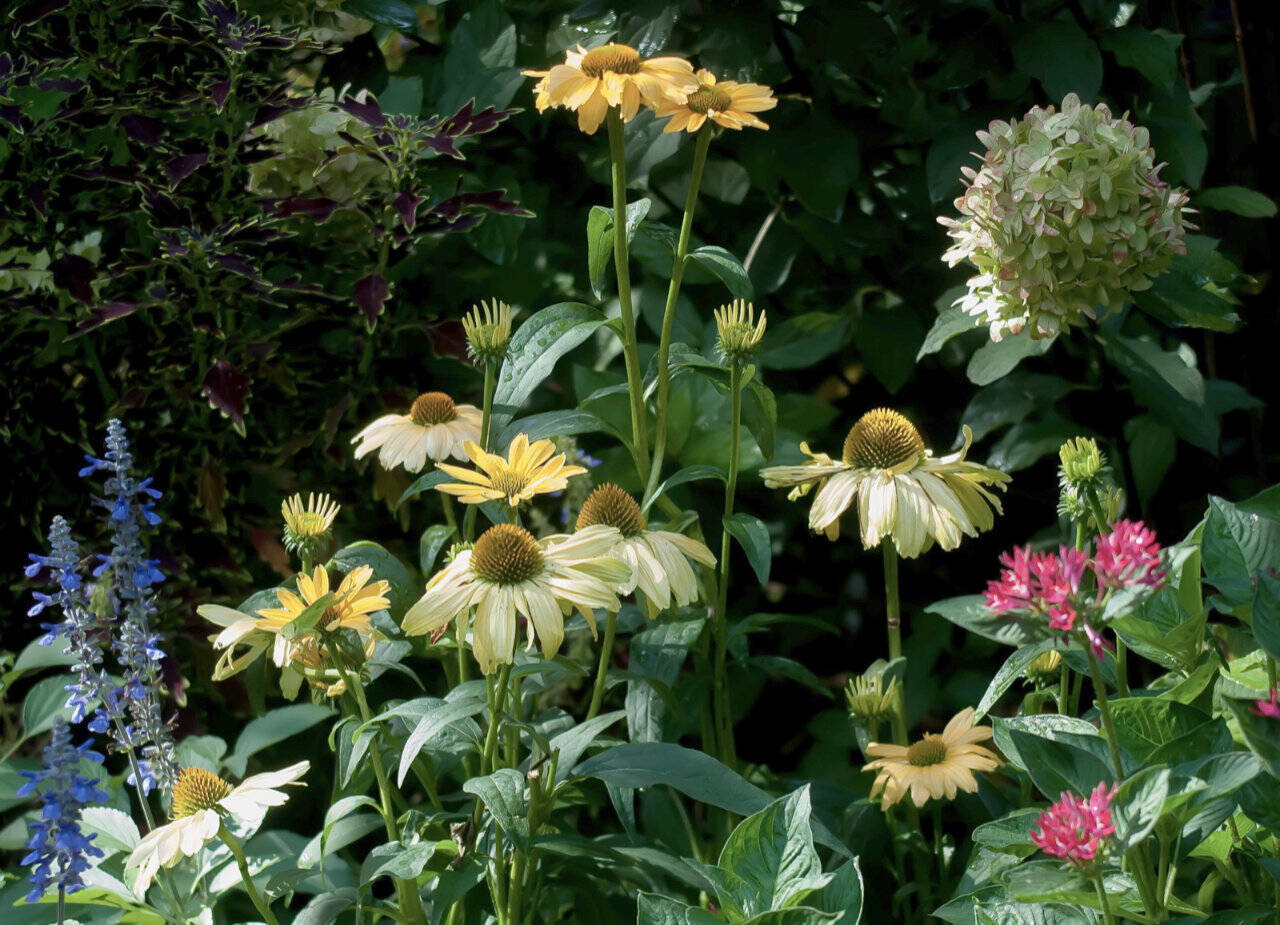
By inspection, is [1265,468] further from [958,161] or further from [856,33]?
[856,33]

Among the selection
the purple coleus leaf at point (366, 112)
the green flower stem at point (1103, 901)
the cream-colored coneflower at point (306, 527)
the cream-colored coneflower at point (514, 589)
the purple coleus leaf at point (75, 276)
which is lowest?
the green flower stem at point (1103, 901)

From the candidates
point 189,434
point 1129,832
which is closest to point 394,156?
point 189,434

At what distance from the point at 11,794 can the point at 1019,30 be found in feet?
4.56

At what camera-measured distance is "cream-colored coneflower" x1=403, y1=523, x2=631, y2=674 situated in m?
0.81

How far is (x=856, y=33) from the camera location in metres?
1.46

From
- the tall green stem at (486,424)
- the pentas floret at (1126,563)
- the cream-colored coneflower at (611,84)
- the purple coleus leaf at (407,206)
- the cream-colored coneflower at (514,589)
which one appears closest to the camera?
the pentas floret at (1126,563)

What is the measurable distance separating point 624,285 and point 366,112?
0.47 meters

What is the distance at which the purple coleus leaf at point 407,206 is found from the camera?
1333mm

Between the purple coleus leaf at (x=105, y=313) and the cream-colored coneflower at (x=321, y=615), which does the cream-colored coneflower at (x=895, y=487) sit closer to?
the cream-colored coneflower at (x=321, y=615)

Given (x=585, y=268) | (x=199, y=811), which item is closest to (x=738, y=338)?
(x=199, y=811)

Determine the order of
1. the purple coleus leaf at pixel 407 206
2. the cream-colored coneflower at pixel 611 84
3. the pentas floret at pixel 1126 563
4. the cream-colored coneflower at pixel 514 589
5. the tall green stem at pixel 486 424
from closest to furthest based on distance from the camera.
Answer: the pentas floret at pixel 1126 563 → the cream-colored coneflower at pixel 514 589 → the cream-colored coneflower at pixel 611 84 → the tall green stem at pixel 486 424 → the purple coleus leaf at pixel 407 206

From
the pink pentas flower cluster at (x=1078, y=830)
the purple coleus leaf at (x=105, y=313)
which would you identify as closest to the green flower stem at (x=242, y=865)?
the pink pentas flower cluster at (x=1078, y=830)

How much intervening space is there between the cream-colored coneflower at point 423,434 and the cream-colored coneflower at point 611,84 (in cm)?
31

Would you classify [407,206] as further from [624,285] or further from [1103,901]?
[1103,901]
